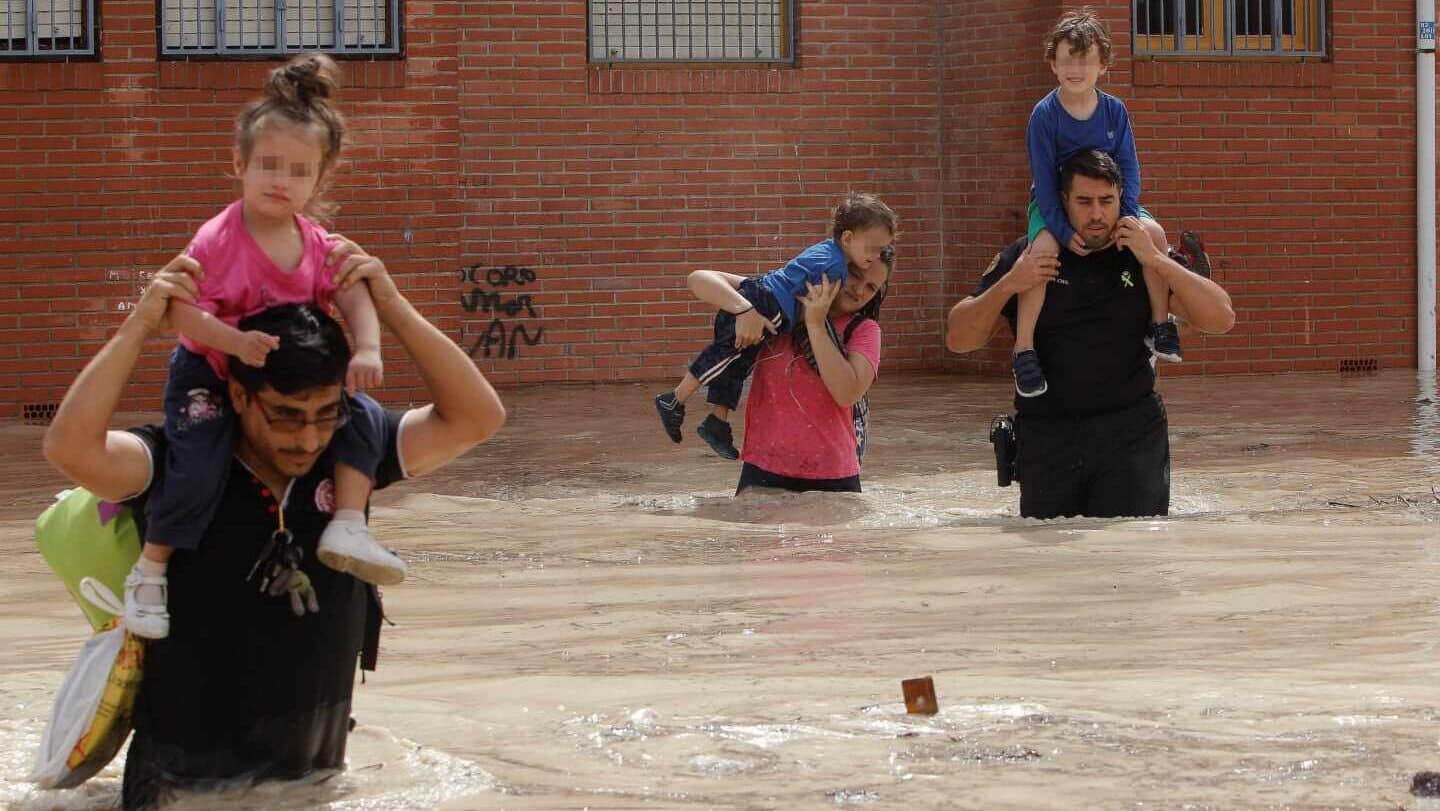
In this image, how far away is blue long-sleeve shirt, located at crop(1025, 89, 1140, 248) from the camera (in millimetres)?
7559

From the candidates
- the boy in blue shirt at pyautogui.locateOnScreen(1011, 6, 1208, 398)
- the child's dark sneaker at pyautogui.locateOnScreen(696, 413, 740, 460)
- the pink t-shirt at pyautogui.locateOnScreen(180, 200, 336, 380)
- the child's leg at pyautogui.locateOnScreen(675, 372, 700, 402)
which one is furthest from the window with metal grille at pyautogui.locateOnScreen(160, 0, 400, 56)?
the pink t-shirt at pyautogui.locateOnScreen(180, 200, 336, 380)

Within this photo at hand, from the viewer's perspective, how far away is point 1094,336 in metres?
7.39

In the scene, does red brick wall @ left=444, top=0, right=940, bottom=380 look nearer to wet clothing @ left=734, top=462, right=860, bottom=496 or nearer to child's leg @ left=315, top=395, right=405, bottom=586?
wet clothing @ left=734, top=462, right=860, bottom=496

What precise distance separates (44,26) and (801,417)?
290 inches

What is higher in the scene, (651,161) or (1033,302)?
(651,161)

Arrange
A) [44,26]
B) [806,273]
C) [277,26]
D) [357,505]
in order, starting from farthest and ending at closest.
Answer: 1. [277,26]
2. [44,26]
3. [806,273]
4. [357,505]

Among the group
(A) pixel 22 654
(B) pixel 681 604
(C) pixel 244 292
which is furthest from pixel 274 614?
(B) pixel 681 604

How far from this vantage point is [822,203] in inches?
598

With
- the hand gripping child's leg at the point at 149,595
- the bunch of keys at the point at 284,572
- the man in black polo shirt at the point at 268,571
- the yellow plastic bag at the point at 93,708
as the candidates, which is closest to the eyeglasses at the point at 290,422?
the man in black polo shirt at the point at 268,571

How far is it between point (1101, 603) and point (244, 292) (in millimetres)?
3128

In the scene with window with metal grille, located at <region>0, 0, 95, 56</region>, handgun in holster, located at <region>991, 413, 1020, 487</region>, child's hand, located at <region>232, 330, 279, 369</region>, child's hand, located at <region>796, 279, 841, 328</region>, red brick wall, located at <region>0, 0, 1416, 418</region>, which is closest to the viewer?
child's hand, located at <region>232, 330, 279, 369</region>

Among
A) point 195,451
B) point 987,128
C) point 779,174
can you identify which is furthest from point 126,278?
point 195,451

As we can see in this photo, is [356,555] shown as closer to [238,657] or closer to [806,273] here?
[238,657]

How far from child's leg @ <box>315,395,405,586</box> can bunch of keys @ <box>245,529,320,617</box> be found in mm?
57
